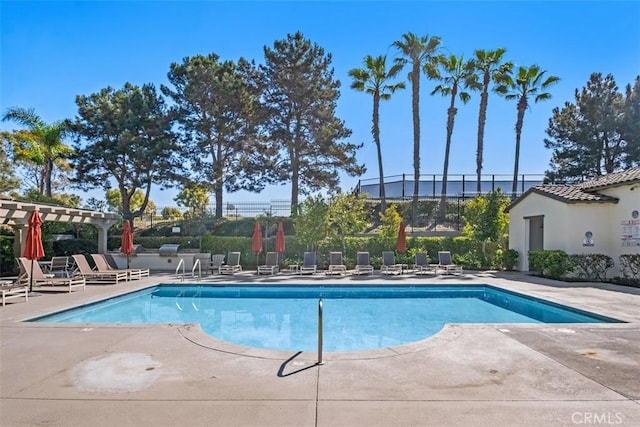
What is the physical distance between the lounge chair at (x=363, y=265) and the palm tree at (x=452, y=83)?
9988mm

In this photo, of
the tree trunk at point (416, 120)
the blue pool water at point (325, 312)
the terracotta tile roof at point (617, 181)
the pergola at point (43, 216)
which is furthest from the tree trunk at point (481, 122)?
the pergola at point (43, 216)

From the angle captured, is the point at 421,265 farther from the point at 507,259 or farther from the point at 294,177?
the point at 294,177

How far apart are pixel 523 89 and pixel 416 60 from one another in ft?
25.4

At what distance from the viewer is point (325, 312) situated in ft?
34.3

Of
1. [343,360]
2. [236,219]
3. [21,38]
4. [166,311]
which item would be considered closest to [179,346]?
[343,360]

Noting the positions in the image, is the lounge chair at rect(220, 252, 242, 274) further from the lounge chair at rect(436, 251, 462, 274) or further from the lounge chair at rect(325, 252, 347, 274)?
the lounge chair at rect(436, 251, 462, 274)

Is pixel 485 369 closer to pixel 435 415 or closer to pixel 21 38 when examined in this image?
pixel 435 415

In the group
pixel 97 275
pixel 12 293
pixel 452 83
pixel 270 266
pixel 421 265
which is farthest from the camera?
pixel 452 83

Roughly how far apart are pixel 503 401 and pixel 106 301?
10.0m

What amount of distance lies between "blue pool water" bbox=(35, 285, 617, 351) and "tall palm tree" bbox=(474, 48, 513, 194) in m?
15.0

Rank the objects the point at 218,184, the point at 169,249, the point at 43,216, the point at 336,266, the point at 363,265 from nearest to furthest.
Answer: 1. the point at 43,216
2. the point at 336,266
3. the point at 363,265
4. the point at 169,249
5. the point at 218,184

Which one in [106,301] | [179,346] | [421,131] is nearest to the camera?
[179,346]

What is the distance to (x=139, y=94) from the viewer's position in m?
26.3

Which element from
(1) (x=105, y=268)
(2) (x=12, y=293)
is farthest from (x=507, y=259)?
(2) (x=12, y=293)
